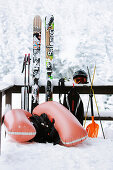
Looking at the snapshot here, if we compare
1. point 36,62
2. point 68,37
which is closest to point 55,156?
point 36,62

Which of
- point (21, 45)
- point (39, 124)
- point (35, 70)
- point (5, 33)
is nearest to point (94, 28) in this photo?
point (21, 45)

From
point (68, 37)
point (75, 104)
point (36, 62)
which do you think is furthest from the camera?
point (68, 37)

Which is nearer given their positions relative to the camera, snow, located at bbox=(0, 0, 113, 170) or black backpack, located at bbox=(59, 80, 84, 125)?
black backpack, located at bbox=(59, 80, 84, 125)

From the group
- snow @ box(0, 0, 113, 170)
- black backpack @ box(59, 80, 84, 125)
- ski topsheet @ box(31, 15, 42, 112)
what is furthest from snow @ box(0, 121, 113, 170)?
snow @ box(0, 0, 113, 170)

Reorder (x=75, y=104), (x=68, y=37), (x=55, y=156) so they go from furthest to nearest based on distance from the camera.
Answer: (x=68, y=37) → (x=75, y=104) → (x=55, y=156)

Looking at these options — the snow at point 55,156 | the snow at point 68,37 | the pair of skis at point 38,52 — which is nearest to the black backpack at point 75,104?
the pair of skis at point 38,52

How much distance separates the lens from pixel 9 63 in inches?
445

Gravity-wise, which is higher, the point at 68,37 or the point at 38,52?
the point at 68,37

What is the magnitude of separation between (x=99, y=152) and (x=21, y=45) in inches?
425

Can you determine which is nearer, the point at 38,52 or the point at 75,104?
the point at 75,104

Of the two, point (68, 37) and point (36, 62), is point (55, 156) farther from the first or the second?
point (68, 37)

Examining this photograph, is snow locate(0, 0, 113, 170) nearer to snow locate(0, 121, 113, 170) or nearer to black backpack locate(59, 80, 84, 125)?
black backpack locate(59, 80, 84, 125)

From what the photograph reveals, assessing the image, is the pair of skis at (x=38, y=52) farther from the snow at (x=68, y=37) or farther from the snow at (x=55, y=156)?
the snow at (x=68, y=37)

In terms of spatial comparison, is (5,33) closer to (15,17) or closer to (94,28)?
(15,17)
